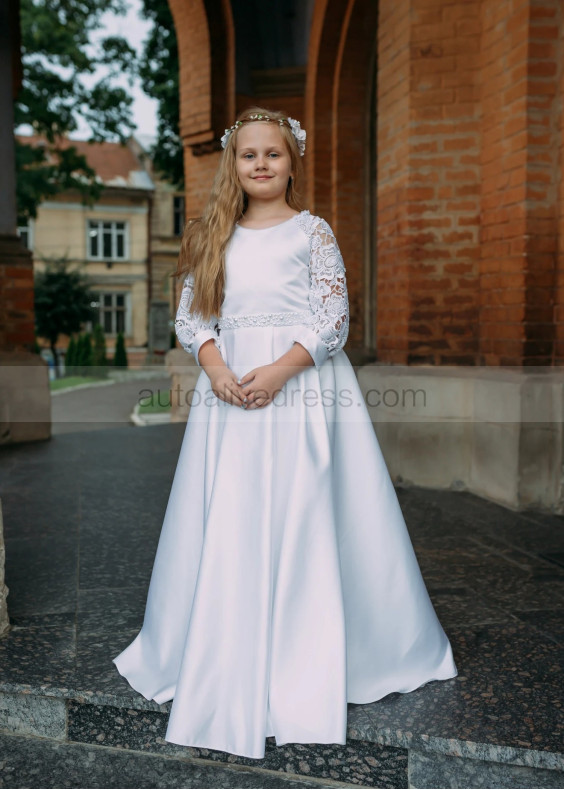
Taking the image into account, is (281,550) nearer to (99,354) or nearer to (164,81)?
(164,81)

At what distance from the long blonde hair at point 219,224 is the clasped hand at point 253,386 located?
25cm

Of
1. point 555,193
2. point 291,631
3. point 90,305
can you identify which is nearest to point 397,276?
point 555,193

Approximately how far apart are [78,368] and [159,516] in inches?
918

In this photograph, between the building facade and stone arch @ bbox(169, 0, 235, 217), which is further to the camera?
stone arch @ bbox(169, 0, 235, 217)

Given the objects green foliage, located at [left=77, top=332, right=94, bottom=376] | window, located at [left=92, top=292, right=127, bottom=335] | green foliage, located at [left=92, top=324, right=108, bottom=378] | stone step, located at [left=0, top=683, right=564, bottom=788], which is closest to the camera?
stone step, located at [left=0, top=683, right=564, bottom=788]

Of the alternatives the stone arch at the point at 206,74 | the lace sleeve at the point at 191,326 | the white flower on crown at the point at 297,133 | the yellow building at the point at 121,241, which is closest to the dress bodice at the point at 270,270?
the lace sleeve at the point at 191,326

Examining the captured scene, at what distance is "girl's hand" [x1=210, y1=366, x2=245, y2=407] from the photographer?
2.30 meters

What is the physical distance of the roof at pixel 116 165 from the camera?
123 ft

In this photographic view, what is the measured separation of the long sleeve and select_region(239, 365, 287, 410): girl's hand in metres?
0.12

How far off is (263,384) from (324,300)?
0.33 meters

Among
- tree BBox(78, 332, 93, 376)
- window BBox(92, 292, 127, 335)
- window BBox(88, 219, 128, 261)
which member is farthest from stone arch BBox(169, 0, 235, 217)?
window BBox(88, 219, 128, 261)

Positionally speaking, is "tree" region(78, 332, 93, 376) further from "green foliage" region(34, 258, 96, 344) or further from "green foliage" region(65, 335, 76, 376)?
→ "green foliage" region(34, 258, 96, 344)

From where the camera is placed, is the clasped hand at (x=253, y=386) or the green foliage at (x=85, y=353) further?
the green foliage at (x=85, y=353)

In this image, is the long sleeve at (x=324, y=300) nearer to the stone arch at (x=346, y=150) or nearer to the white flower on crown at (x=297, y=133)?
the white flower on crown at (x=297, y=133)
